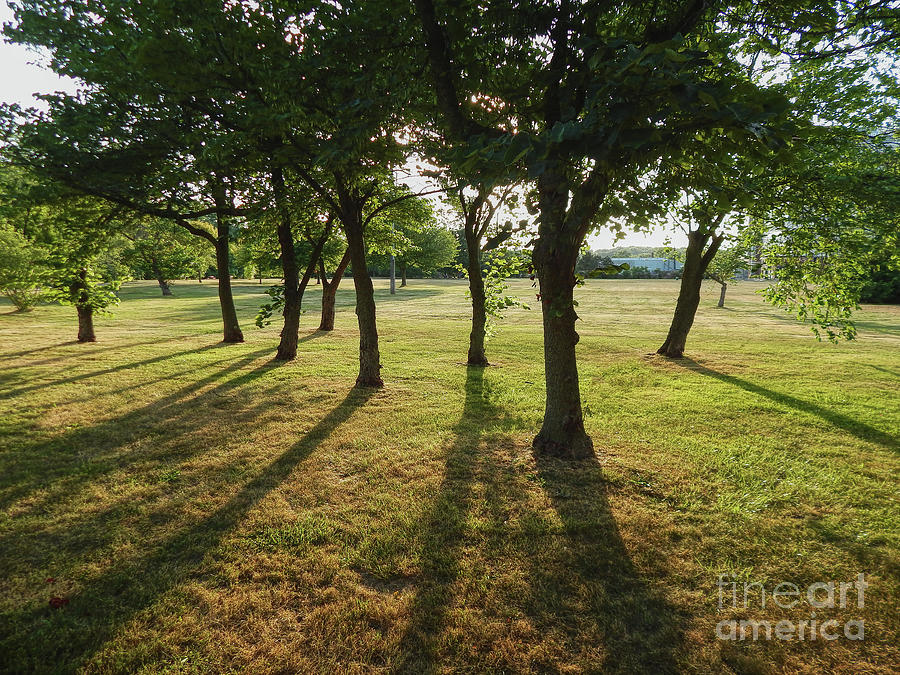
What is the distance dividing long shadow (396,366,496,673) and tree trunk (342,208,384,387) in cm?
363

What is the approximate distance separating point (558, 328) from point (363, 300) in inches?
218

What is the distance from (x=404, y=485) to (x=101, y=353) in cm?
1434

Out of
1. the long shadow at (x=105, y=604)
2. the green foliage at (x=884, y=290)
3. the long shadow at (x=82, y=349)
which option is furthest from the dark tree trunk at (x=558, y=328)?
the green foliage at (x=884, y=290)

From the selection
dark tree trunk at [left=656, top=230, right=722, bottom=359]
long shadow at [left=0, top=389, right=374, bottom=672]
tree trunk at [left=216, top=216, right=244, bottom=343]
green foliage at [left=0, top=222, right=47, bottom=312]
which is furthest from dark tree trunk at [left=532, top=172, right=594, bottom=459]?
green foliage at [left=0, top=222, right=47, bottom=312]

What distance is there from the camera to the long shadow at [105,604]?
109 inches

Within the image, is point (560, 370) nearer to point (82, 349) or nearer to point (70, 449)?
point (70, 449)

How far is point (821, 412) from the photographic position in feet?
27.3

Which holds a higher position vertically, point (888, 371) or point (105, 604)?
point (888, 371)

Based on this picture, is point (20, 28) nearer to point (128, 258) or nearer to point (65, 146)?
→ point (65, 146)

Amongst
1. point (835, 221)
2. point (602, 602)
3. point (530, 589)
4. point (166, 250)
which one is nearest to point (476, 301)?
point (835, 221)

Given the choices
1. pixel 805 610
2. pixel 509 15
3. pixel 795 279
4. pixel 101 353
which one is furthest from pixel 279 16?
pixel 101 353

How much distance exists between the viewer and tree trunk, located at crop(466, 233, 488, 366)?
38.2 ft

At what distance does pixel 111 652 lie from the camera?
279 centimetres

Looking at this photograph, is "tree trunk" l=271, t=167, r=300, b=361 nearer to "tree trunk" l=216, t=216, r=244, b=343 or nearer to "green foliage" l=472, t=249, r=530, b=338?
"tree trunk" l=216, t=216, r=244, b=343
